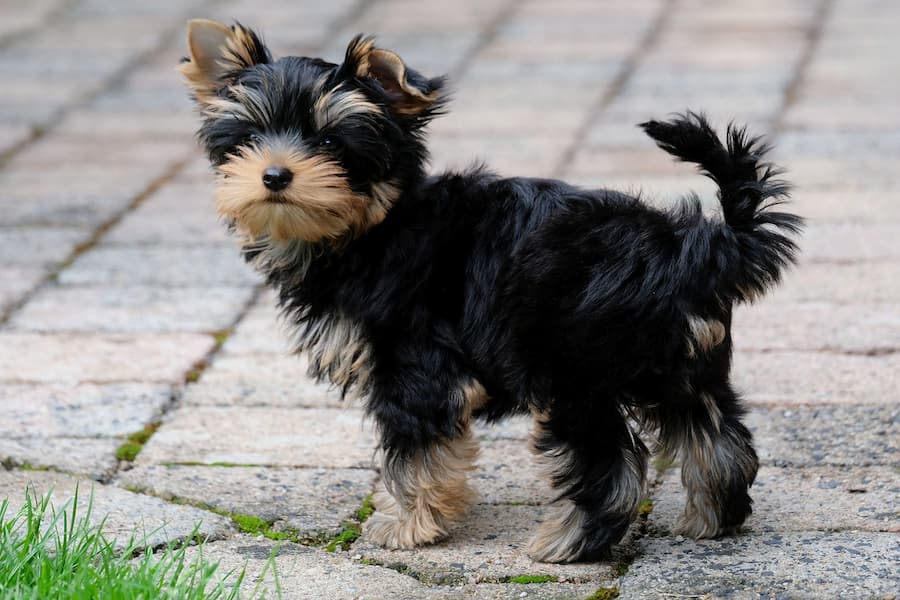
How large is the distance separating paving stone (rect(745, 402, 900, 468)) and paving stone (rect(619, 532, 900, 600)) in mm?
606

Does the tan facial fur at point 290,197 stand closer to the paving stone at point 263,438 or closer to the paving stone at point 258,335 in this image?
the paving stone at point 263,438

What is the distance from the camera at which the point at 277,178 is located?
3.72 m

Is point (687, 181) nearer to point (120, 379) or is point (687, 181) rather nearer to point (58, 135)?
point (120, 379)

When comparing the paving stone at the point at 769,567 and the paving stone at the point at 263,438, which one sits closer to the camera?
the paving stone at the point at 769,567

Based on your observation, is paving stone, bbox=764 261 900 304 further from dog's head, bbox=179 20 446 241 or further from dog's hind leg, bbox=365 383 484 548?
dog's head, bbox=179 20 446 241

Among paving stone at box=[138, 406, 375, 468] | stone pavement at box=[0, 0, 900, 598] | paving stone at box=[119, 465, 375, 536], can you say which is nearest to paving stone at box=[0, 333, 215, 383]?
stone pavement at box=[0, 0, 900, 598]

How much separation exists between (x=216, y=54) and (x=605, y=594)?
190cm

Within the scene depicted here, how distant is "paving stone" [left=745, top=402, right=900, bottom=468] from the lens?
4.52 meters

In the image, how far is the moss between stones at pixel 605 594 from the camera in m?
3.68

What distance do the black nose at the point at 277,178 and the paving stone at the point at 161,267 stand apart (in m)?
2.78

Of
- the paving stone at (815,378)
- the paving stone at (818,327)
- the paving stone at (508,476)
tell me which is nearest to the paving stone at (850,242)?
the paving stone at (818,327)

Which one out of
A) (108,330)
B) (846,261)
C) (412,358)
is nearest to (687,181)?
(846,261)

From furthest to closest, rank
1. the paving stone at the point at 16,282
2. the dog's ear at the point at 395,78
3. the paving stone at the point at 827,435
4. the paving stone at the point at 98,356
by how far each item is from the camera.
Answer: the paving stone at the point at 16,282
the paving stone at the point at 98,356
the paving stone at the point at 827,435
the dog's ear at the point at 395,78

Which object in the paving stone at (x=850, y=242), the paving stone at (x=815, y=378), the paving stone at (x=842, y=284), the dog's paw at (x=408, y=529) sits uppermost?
the paving stone at (x=850, y=242)
